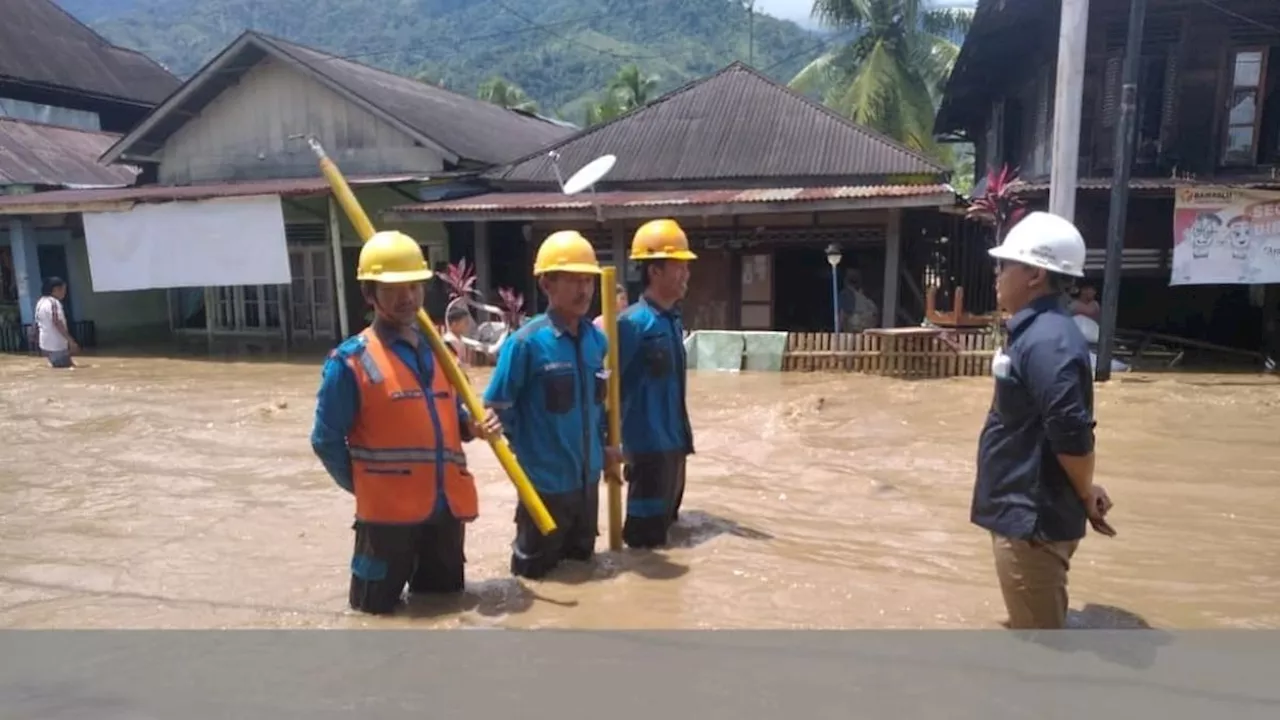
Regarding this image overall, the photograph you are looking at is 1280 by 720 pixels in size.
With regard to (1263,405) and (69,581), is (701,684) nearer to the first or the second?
(69,581)

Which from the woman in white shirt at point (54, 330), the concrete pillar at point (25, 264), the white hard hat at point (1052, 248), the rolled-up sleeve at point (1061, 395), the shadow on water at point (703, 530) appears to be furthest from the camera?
the concrete pillar at point (25, 264)

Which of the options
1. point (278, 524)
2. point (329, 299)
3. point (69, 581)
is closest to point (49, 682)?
point (69, 581)

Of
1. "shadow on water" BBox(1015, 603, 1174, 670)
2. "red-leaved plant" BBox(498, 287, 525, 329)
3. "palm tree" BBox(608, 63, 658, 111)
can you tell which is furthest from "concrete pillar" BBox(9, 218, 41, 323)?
"palm tree" BBox(608, 63, 658, 111)

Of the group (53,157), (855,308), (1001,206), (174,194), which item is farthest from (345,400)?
(53,157)

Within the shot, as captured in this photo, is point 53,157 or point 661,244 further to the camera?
point 53,157

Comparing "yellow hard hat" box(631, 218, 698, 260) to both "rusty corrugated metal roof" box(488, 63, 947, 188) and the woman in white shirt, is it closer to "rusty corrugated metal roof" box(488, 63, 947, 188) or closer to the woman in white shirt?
"rusty corrugated metal roof" box(488, 63, 947, 188)

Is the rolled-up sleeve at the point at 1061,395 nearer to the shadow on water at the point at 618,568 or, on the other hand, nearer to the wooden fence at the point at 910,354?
the shadow on water at the point at 618,568

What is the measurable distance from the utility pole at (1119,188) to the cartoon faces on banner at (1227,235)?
152 centimetres

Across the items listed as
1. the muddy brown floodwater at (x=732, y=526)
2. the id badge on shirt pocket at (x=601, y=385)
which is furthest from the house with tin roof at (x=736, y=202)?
the id badge on shirt pocket at (x=601, y=385)

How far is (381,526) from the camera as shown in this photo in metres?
3.32

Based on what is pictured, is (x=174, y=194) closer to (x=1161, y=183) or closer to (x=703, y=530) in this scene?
(x=703, y=530)

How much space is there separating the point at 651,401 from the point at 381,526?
153cm

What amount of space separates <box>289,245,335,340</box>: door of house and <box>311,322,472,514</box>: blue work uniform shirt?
1399 centimetres

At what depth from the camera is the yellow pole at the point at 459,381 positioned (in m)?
3.46
